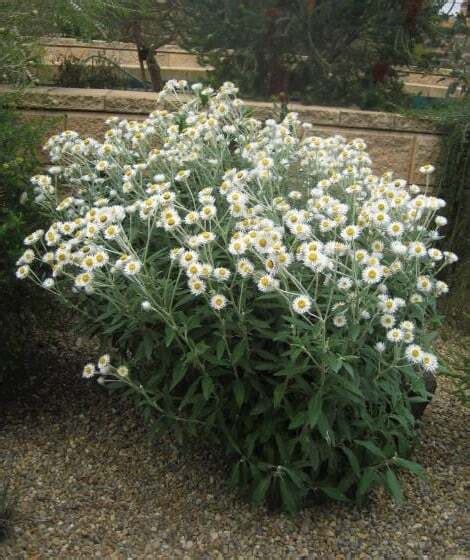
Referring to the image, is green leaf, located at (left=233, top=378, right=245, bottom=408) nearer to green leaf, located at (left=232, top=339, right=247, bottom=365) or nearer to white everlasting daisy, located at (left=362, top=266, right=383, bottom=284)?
green leaf, located at (left=232, top=339, right=247, bottom=365)

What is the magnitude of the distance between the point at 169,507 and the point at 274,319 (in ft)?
3.10

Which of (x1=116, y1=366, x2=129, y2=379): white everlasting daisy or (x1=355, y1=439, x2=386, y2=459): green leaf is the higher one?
(x1=116, y1=366, x2=129, y2=379): white everlasting daisy

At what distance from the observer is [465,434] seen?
132 inches

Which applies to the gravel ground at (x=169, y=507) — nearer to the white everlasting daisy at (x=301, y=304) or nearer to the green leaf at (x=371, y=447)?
the green leaf at (x=371, y=447)

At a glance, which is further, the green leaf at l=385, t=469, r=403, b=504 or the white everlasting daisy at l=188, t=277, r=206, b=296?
the green leaf at l=385, t=469, r=403, b=504

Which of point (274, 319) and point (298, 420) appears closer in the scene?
point (298, 420)

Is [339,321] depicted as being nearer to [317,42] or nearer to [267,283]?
[267,283]

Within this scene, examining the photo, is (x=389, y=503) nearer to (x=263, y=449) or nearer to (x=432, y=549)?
(x=432, y=549)

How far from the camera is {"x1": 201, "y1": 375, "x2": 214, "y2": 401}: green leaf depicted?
94.7 inches

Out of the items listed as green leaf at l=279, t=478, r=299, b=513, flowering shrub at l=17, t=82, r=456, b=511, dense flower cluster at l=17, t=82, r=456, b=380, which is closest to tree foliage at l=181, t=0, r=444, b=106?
dense flower cluster at l=17, t=82, r=456, b=380

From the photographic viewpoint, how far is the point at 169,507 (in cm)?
285

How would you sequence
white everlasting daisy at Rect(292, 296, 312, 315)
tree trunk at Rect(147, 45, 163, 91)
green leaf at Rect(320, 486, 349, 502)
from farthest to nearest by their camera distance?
tree trunk at Rect(147, 45, 163, 91) < green leaf at Rect(320, 486, 349, 502) < white everlasting daisy at Rect(292, 296, 312, 315)

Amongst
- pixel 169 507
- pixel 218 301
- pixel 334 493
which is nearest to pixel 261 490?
pixel 334 493

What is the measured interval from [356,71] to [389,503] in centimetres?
390
